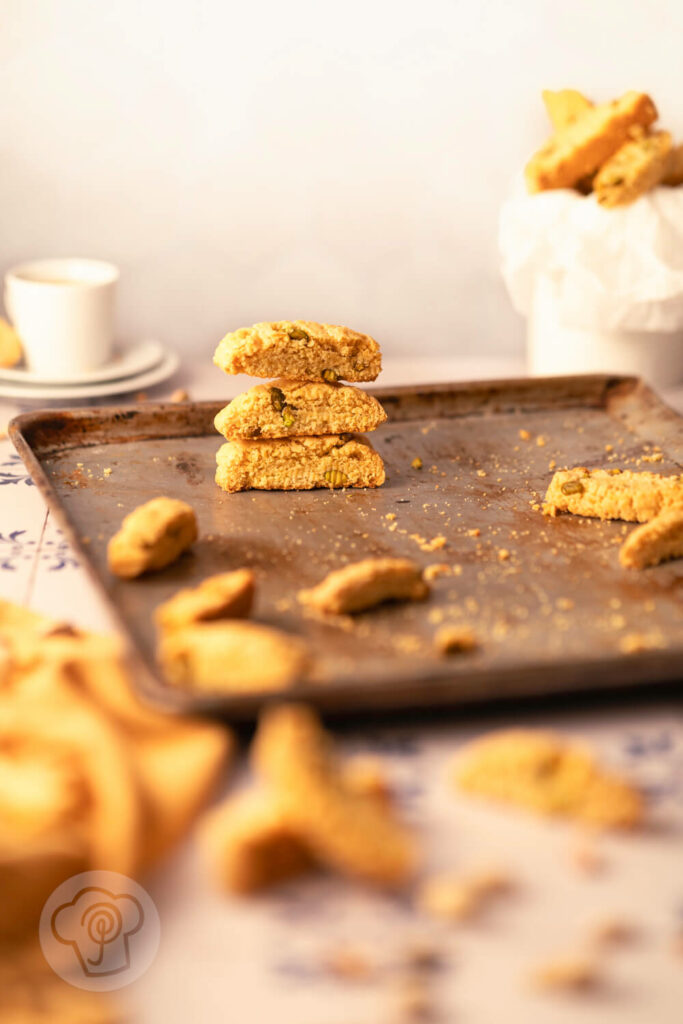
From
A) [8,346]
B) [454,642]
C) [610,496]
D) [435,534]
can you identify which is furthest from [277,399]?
[8,346]

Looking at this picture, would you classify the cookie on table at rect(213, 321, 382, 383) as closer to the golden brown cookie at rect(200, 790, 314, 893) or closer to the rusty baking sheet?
the rusty baking sheet

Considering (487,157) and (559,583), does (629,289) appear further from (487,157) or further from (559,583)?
(559,583)

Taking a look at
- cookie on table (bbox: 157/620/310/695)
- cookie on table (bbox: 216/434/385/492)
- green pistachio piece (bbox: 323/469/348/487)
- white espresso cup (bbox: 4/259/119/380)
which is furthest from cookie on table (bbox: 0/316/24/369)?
cookie on table (bbox: 157/620/310/695)

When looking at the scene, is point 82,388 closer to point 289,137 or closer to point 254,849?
point 289,137

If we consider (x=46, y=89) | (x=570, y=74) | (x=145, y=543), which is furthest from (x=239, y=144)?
(x=145, y=543)

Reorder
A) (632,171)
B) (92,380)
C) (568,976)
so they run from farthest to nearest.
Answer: (92,380), (632,171), (568,976)

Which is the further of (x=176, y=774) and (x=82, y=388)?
(x=82, y=388)
